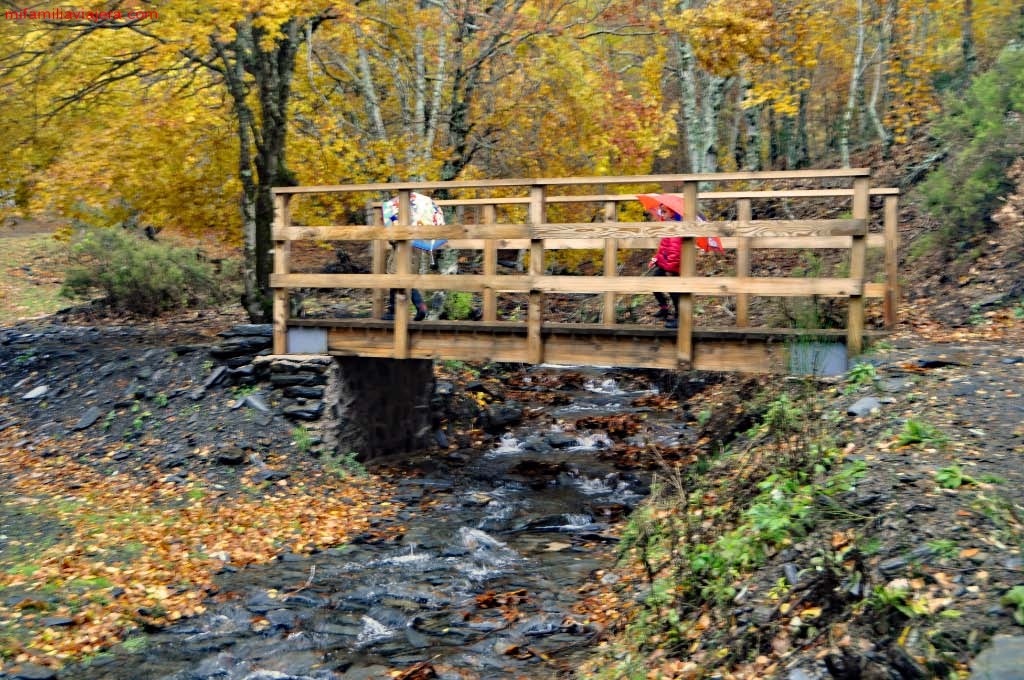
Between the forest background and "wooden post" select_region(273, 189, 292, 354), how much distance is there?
4.78 ft

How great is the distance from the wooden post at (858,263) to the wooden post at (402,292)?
516cm

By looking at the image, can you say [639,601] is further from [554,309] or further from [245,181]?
[554,309]

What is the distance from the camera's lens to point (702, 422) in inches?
519

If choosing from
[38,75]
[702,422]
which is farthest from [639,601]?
[38,75]

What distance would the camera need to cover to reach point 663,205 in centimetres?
1031

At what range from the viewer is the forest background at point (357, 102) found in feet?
43.2

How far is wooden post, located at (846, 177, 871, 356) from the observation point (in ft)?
28.5

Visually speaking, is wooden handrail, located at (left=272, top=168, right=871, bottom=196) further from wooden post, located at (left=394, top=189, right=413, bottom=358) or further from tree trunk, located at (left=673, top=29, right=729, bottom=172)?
tree trunk, located at (left=673, top=29, right=729, bottom=172)

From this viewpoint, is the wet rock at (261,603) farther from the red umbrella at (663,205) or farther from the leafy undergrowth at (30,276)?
the leafy undergrowth at (30,276)

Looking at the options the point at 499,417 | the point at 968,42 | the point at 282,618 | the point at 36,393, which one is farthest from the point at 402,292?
the point at 968,42

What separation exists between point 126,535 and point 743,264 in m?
6.89

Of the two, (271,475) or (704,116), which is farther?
(704,116)

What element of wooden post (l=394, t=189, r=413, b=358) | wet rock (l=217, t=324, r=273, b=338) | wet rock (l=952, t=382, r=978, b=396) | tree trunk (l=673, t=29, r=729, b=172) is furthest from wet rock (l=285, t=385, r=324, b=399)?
tree trunk (l=673, t=29, r=729, b=172)

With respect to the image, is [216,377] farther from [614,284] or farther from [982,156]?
[982,156]
